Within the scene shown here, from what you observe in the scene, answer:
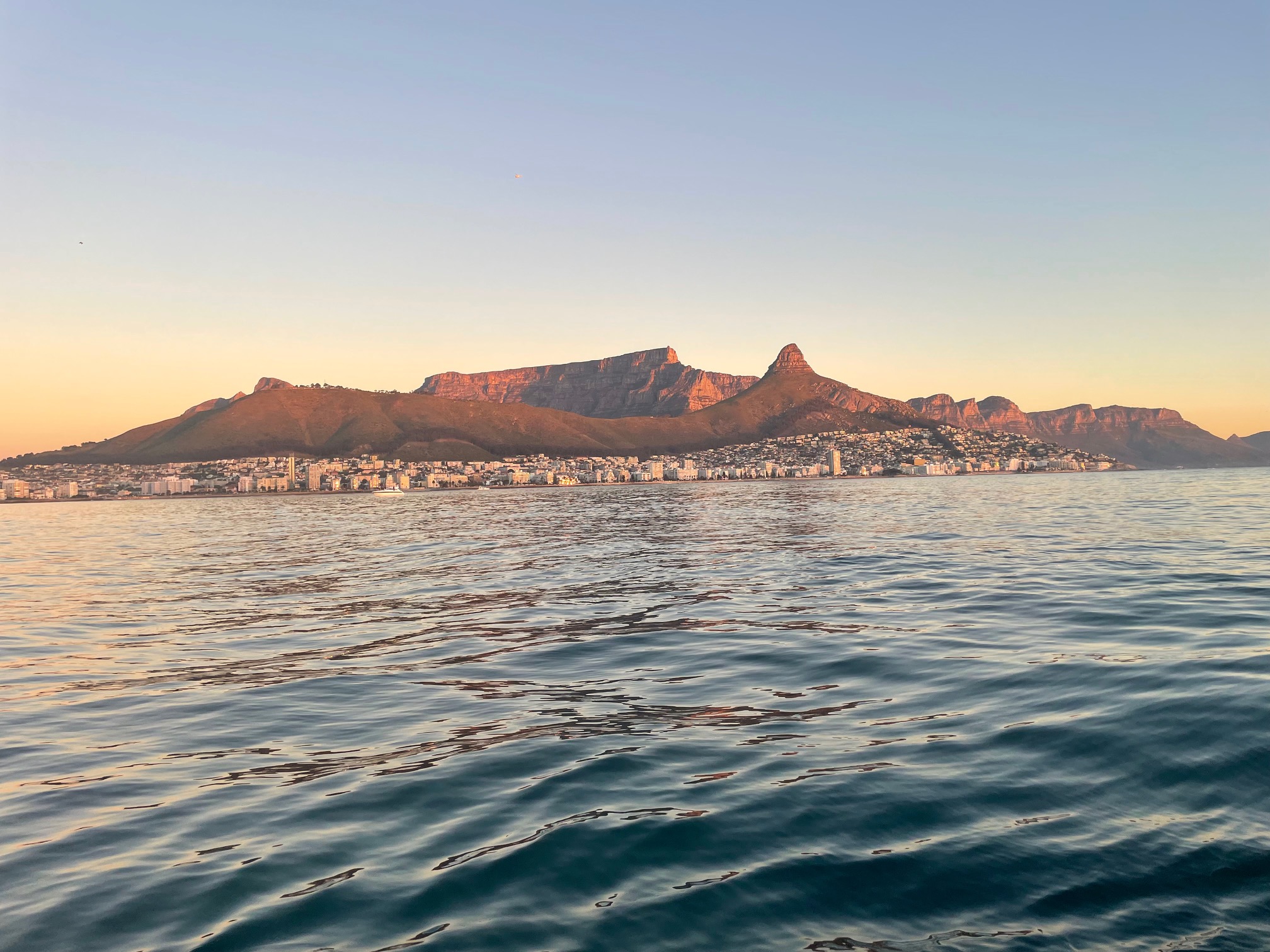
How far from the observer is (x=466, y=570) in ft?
133

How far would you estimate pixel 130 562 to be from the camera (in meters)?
49.2

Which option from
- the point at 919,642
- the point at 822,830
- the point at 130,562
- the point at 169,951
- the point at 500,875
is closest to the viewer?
the point at 169,951

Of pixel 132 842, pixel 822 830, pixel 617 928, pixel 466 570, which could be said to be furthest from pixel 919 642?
pixel 466 570

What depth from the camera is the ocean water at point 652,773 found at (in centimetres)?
704

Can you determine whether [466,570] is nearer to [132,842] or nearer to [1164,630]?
[1164,630]

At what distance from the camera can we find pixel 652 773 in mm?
10641

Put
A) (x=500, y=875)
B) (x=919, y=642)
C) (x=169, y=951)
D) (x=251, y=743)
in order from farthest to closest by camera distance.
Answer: (x=919, y=642)
(x=251, y=743)
(x=500, y=875)
(x=169, y=951)

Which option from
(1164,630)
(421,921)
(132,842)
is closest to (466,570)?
(1164,630)

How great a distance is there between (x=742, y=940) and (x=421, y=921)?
8.45 feet

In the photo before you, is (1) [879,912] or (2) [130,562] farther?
(2) [130,562]

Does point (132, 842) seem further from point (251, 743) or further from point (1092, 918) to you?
point (1092, 918)

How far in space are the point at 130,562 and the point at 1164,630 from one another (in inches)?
1987

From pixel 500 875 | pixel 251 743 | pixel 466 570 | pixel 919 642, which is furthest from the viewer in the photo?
pixel 466 570

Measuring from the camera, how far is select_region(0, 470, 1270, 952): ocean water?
704 centimetres
